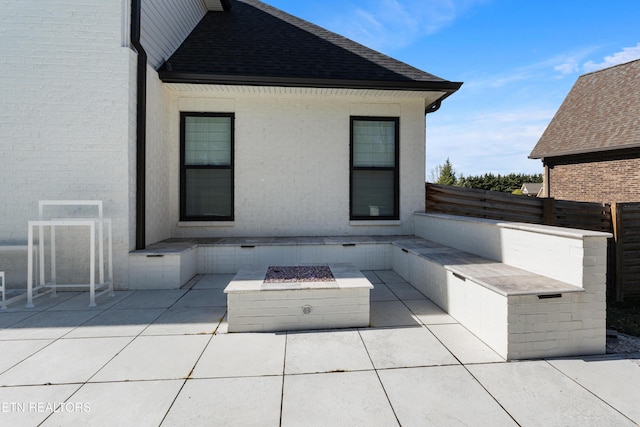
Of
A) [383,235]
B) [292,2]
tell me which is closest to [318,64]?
[383,235]

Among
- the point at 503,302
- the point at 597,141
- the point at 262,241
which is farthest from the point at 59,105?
the point at 597,141

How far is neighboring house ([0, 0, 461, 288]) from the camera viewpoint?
4.23 m

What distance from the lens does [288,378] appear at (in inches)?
86.2

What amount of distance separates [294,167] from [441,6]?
5005mm

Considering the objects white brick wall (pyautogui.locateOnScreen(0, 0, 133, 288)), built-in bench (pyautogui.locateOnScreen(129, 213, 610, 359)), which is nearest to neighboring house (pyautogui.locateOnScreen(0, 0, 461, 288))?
white brick wall (pyautogui.locateOnScreen(0, 0, 133, 288))

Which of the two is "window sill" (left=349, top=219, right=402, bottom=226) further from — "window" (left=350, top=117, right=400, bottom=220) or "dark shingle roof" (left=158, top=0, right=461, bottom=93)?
"dark shingle roof" (left=158, top=0, right=461, bottom=93)

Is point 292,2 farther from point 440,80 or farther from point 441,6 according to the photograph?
point 440,80

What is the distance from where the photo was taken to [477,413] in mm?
1815

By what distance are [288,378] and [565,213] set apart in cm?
745

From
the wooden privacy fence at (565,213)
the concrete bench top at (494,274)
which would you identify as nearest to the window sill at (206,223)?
the concrete bench top at (494,274)

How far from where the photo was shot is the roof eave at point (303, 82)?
5.19 m

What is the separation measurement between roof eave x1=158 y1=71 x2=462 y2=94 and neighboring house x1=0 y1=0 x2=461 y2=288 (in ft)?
0.07

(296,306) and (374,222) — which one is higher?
(374,222)

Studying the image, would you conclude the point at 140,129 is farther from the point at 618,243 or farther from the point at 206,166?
the point at 618,243
